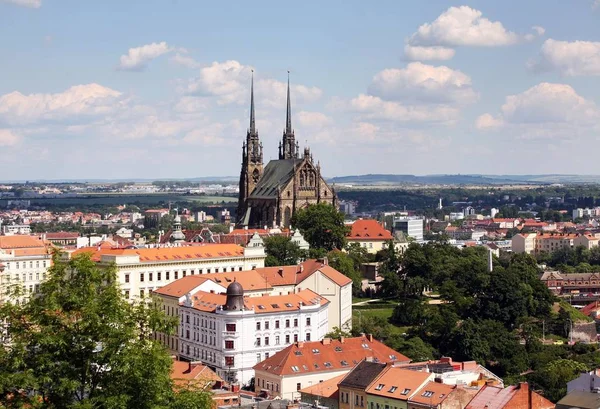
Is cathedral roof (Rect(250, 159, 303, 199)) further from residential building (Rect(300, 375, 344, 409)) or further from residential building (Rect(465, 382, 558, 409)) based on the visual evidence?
residential building (Rect(465, 382, 558, 409))

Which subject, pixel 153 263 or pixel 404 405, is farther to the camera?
pixel 153 263

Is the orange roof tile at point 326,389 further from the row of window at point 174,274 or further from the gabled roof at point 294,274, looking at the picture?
the row of window at point 174,274

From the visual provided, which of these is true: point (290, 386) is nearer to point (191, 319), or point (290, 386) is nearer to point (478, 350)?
point (191, 319)

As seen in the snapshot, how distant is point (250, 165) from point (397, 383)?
11163 centimetres

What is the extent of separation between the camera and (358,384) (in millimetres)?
76625

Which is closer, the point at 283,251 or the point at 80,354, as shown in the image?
the point at 80,354

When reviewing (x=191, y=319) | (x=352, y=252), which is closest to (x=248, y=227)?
(x=352, y=252)

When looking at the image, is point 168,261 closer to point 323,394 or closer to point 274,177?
point 323,394

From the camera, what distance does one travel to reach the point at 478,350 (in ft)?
347

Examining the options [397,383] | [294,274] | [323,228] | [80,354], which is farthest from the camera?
[323,228]

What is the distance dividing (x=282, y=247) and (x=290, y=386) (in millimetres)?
48082

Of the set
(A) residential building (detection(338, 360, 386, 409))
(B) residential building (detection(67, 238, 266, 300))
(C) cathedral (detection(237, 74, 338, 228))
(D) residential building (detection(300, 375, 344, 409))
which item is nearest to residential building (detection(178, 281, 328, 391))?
(D) residential building (detection(300, 375, 344, 409))

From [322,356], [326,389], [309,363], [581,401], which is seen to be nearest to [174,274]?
[322,356]

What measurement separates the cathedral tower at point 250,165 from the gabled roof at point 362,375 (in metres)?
101
